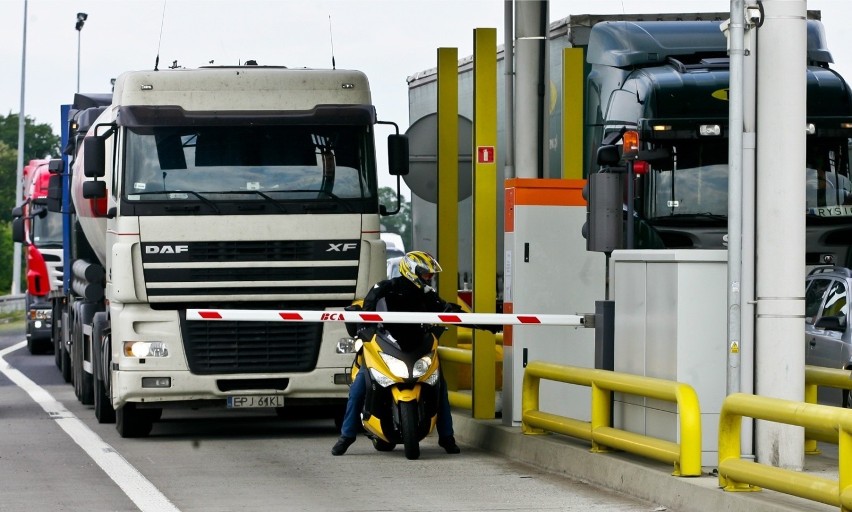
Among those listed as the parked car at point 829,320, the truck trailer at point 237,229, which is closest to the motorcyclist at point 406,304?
the truck trailer at point 237,229

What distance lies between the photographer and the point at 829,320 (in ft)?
51.6

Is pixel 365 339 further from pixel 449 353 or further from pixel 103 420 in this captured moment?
pixel 103 420

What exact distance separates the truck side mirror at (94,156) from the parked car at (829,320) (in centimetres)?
681

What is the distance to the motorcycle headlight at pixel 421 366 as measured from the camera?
1351 centimetres

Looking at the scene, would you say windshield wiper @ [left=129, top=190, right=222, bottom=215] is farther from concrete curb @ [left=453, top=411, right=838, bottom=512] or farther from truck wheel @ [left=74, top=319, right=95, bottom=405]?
truck wheel @ [left=74, top=319, right=95, bottom=405]

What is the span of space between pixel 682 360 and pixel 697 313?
0.32 m

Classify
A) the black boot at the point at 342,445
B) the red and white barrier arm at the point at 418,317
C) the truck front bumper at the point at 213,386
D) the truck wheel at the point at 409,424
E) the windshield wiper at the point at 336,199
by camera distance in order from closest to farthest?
1. the red and white barrier arm at the point at 418,317
2. the truck wheel at the point at 409,424
3. the black boot at the point at 342,445
4. the truck front bumper at the point at 213,386
5. the windshield wiper at the point at 336,199

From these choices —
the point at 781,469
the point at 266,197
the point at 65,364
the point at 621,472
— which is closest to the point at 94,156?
the point at 266,197

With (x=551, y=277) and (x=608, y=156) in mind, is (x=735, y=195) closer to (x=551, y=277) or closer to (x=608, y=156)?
(x=551, y=277)

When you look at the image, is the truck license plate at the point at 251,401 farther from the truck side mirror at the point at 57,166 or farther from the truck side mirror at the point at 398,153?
the truck side mirror at the point at 57,166

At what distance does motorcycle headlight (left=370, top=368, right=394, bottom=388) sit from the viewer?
44.4ft

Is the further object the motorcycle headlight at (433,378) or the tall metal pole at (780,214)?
the motorcycle headlight at (433,378)

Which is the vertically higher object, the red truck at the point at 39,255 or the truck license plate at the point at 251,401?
the red truck at the point at 39,255

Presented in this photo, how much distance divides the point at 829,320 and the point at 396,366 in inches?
178
